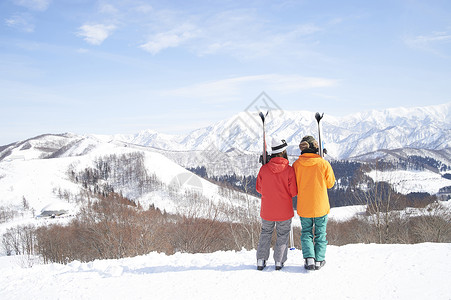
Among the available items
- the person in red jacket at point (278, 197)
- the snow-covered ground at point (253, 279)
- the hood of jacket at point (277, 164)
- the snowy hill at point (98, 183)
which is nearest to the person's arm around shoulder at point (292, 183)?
the person in red jacket at point (278, 197)

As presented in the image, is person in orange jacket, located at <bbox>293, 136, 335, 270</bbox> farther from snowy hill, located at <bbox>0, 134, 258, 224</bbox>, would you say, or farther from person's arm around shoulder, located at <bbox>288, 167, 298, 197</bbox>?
snowy hill, located at <bbox>0, 134, 258, 224</bbox>

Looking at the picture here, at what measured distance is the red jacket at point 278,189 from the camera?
5.35m

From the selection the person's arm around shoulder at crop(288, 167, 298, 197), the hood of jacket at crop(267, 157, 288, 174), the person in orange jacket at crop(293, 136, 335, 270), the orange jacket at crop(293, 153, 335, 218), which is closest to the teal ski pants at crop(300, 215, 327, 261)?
the person in orange jacket at crop(293, 136, 335, 270)

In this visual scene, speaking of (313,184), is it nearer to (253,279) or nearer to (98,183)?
(253,279)

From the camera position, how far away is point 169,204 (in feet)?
395

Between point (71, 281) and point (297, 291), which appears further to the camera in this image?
point (71, 281)

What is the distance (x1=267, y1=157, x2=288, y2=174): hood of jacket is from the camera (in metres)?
5.34

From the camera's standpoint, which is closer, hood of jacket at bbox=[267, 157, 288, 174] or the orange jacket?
the orange jacket

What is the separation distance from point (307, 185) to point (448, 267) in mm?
2577

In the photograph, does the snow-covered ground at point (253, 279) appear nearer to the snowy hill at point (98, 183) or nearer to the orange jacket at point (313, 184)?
the orange jacket at point (313, 184)

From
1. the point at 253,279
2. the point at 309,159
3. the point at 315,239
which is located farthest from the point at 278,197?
the point at 253,279

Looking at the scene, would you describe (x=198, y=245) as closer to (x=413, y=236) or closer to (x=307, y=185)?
(x=307, y=185)

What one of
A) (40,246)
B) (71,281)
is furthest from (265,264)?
(40,246)

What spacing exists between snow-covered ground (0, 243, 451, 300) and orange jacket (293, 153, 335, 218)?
1.01m
